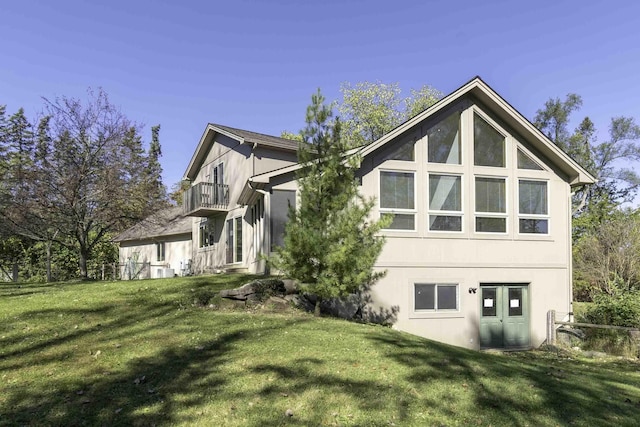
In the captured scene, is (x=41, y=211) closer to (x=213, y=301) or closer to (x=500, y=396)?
(x=213, y=301)

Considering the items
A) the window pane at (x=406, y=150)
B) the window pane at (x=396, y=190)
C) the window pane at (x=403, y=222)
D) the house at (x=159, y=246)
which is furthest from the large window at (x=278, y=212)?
the house at (x=159, y=246)

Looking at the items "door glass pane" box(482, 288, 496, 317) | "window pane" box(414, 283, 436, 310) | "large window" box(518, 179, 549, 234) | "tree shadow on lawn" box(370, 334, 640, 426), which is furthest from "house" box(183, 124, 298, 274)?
"large window" box(518, 179, 549, 234)

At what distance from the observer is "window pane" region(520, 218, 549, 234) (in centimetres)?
1559

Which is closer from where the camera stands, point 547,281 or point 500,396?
point 500,396

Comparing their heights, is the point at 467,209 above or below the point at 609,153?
below

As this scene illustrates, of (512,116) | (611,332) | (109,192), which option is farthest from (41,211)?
(611,332)

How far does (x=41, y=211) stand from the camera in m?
21.6

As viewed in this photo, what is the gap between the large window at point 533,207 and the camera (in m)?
15.6

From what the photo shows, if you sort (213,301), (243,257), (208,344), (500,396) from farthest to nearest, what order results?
(243,257) → (213,301) → (208,344) → (500,396)

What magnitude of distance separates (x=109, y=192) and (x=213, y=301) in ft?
40.8

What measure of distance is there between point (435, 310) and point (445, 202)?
3.45 meters

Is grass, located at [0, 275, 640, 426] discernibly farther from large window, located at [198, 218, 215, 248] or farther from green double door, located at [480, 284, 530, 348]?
large window, located at [198, 218, 215, 248]

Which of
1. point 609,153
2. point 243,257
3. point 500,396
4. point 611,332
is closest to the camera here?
point 500,396

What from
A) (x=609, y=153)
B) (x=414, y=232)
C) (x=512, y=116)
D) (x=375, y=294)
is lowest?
(x=375, y=294)
